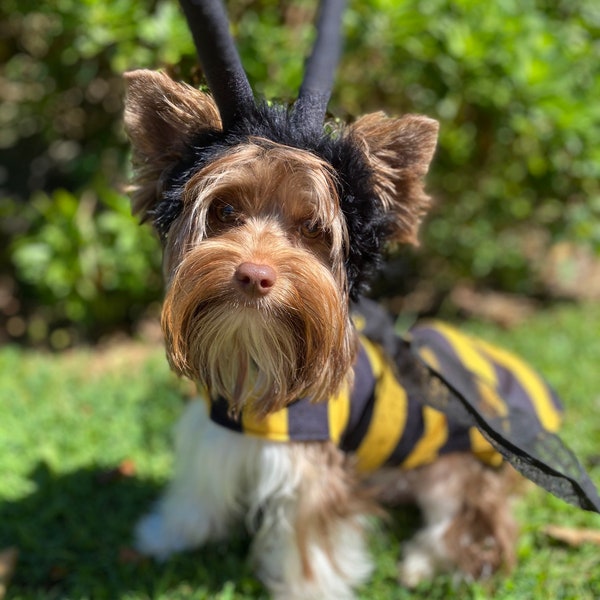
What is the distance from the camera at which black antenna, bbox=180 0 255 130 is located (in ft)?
6.43

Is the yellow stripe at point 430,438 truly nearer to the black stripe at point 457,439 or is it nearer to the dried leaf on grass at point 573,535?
the black stripe at point 457,439

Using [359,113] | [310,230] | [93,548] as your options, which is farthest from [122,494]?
[359,113]

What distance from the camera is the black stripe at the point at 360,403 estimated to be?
9.30ft

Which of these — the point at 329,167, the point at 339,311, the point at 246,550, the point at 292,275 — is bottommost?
the point at 246,550

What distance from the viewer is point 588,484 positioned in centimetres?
235

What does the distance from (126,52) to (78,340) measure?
2.19 m

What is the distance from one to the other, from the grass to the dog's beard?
1.07 metres

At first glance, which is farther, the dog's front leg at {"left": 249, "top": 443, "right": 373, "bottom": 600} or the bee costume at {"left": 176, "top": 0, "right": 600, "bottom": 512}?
the dog's front leg at {"left": 249, "top": 443, "right": 373, "bottom": 600}

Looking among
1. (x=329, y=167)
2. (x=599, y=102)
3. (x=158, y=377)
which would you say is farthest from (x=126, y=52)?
(x=599, y=102)

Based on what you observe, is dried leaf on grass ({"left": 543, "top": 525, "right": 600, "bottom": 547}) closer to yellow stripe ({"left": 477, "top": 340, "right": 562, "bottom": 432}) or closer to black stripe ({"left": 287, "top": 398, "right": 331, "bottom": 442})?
yellow stripe ({"left": 477, "top": 340, "right": 562, "bottom": 432})

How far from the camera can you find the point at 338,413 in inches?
107

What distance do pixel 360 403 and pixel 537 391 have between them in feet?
3.16

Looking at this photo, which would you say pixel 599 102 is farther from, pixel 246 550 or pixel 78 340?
pixel 78 340

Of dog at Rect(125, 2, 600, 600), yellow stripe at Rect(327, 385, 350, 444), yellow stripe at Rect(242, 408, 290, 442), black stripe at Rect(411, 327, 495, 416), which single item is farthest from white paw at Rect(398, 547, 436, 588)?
yellow stripe at Rect(242, 408, 290, 442)
